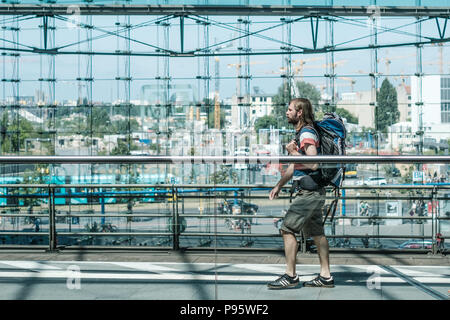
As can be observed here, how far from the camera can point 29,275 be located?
2.98 meters

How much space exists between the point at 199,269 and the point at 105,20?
1978 cm

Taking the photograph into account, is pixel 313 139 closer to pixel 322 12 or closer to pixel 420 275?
pixel 420 275

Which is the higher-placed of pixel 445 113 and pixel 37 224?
pixel 445 113

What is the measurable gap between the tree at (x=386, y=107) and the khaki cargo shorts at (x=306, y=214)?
18.2 m

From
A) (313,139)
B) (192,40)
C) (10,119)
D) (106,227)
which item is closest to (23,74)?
(10,119)

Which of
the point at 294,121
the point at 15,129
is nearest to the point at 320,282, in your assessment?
the point at 294,121

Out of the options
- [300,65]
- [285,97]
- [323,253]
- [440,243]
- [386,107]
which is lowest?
[440,243]

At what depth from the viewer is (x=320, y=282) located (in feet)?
9.71

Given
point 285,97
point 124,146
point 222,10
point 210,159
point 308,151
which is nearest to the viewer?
point 210,159

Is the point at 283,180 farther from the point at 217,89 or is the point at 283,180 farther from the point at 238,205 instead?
the point at 217,89

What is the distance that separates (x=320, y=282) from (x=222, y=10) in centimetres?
1818

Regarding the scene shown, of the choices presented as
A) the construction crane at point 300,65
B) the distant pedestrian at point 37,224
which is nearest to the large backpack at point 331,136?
the distant pedestrian at point 37,224

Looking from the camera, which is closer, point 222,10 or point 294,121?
point 294,121

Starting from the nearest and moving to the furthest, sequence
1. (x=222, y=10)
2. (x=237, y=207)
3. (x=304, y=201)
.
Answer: (x=304, y=201) < (x=237, y=207) < (x=222, y=10)
